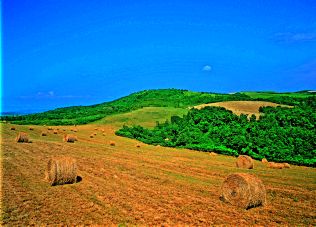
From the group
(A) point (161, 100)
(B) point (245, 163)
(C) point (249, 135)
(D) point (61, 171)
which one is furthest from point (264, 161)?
(A) point (161, 100)

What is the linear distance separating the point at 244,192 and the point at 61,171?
366 inches

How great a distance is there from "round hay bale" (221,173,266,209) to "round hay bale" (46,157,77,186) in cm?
802

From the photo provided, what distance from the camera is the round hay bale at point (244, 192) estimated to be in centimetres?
1518

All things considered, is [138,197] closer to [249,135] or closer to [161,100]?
[249,135]

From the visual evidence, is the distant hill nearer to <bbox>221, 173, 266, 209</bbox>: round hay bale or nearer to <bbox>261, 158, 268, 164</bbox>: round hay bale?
<bbox>261, 158, 268, 164</bbox>: round hay bale

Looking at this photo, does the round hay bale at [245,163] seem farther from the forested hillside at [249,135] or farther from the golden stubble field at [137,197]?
the forested hillside at [249,135]

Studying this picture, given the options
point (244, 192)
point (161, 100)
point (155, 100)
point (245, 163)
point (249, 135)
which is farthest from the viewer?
point (155, 100)

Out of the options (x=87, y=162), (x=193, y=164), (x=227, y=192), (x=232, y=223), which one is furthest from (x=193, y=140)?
(x=232, y=223)

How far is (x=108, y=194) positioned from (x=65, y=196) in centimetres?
200

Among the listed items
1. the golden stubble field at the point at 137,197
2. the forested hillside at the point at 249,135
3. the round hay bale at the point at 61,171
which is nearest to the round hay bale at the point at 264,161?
the forested hillside at the point at 249,135

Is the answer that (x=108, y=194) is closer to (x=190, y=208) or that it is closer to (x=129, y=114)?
(x=190, y=208)

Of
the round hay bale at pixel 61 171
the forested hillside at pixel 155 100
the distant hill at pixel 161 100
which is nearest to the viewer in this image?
the round hay bale at pixel 61 171

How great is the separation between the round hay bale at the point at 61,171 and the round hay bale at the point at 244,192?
316 inches

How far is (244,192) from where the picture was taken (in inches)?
603
